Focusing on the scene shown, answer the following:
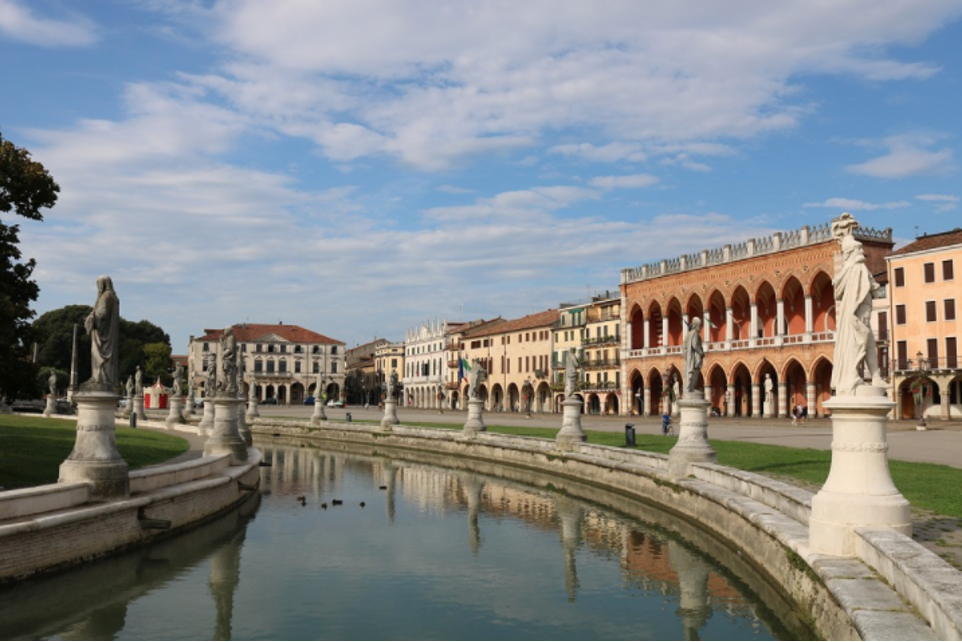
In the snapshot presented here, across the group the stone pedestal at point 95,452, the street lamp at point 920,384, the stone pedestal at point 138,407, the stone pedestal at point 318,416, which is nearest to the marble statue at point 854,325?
the stone pedestal at point 95,452

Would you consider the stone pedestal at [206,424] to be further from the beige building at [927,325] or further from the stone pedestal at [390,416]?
the beige building at [927,325]

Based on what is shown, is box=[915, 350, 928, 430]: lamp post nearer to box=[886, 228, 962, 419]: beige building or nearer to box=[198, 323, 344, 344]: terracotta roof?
box=[886, 228, 962, 419]: beige building

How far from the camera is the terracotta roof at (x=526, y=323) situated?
90.5 m

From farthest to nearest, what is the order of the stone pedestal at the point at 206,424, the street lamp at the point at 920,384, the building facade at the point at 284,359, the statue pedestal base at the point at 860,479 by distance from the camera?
the building facade at the point at 284,359 < the street lamp at the point at 920,384 < the stone pedestal at the point at 206,424 < the statue pedestal base at the point at 860,479

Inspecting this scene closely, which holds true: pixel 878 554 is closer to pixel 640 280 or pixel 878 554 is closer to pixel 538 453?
pixel 538 453

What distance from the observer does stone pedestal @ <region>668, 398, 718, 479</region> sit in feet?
64.7

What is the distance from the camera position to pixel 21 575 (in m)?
12.1

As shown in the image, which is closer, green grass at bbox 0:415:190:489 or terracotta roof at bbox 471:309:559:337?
green grass at bbox 0:415:190:489

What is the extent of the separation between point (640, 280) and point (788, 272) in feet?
51.3

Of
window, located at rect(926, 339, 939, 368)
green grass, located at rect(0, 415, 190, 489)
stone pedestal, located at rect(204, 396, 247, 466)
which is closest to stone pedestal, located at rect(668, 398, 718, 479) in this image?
stone pedestal, located at rect(204, 396, 247, 466)

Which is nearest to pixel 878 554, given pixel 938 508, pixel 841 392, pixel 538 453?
pixel 841 392

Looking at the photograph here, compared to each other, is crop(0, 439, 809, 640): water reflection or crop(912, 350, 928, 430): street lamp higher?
crop(912, 350, 928, 430): street lamp

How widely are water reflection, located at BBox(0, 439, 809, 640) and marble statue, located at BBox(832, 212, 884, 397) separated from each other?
316cm

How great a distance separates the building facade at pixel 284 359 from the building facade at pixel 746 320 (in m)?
69.7
